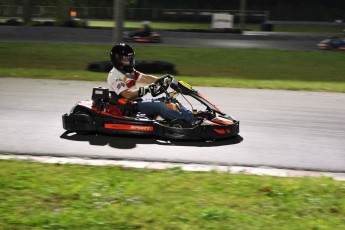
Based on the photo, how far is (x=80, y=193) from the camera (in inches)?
219

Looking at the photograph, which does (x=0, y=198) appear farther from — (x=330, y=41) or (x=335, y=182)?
(x=330, y=41)

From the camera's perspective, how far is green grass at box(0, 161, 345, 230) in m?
4.89

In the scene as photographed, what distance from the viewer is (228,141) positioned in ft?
27.6

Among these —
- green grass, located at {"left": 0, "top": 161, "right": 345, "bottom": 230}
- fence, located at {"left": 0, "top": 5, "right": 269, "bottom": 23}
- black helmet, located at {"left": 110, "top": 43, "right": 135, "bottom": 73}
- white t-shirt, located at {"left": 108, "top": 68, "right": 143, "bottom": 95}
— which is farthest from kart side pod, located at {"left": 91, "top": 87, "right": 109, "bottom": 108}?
fence, located at {"left": 0, "top": 5, "right": 269, "bottom": 23}

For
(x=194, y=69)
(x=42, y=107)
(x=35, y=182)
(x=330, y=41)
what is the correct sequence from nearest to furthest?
A: (x=35, y=182), (x=42, y=107), (x=194, y=69), (x=330, y=41)

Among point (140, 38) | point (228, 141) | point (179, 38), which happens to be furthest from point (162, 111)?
point (179, 38)

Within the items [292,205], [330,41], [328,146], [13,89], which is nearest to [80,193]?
[292,205]

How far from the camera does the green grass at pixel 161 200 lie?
4.89 m

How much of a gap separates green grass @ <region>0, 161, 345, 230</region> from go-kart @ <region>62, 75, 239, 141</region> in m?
1.54

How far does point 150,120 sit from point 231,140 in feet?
4.24

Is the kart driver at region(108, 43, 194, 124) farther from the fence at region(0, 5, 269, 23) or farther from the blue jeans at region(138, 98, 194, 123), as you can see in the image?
the fence at region(0, 5, 269, 23)

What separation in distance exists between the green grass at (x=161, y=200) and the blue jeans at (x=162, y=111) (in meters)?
1.58

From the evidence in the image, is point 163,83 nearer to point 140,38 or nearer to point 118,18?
point 118,18

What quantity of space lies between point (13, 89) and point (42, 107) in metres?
2.16
